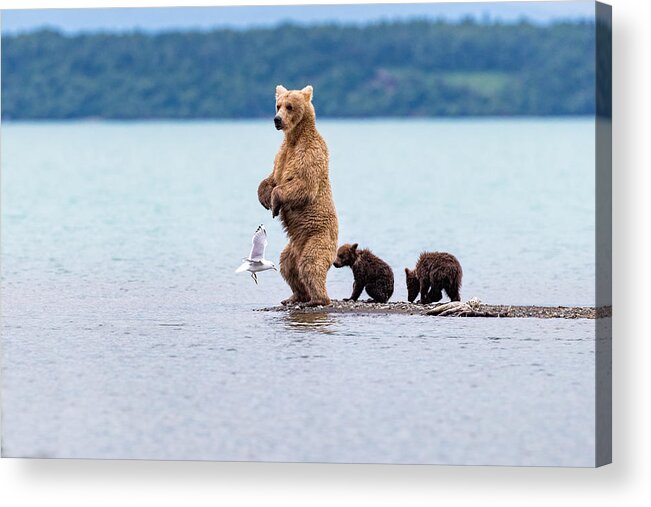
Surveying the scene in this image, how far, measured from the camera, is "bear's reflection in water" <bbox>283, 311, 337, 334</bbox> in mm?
12227

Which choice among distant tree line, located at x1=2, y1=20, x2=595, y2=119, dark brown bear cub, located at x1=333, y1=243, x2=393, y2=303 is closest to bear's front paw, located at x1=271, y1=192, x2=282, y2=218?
dark brown bear cub, located at x1=333, y1=243, x2=393, y2=303

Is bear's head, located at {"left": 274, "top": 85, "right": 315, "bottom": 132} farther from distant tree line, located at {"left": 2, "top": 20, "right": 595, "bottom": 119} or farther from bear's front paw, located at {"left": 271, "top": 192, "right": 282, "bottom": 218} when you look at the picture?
distant tree line, located at {"left": 2, "top": 20, "right": 595, "bottom": 119}

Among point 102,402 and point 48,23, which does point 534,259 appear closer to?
point 48,23

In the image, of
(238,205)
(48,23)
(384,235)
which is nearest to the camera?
(48,23)

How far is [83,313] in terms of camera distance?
43.0 ft

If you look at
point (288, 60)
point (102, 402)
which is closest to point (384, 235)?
point (288, 60)

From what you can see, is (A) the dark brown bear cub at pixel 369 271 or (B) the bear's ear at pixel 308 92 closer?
(B) the bear's ear at pixel 308 92

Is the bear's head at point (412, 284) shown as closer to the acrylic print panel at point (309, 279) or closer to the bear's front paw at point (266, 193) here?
the acrylic print panel at point (309, 279)

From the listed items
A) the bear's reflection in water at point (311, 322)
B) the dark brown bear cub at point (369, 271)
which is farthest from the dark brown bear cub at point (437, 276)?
the bear's reflection in water at point (311, 322)

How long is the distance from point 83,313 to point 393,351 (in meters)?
2.81

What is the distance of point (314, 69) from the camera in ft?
55.6

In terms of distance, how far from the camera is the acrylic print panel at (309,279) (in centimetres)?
1034

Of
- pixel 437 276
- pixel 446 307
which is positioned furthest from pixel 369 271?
pixel 446 307

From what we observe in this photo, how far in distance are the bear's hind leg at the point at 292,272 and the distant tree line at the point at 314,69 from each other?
5.95ft
